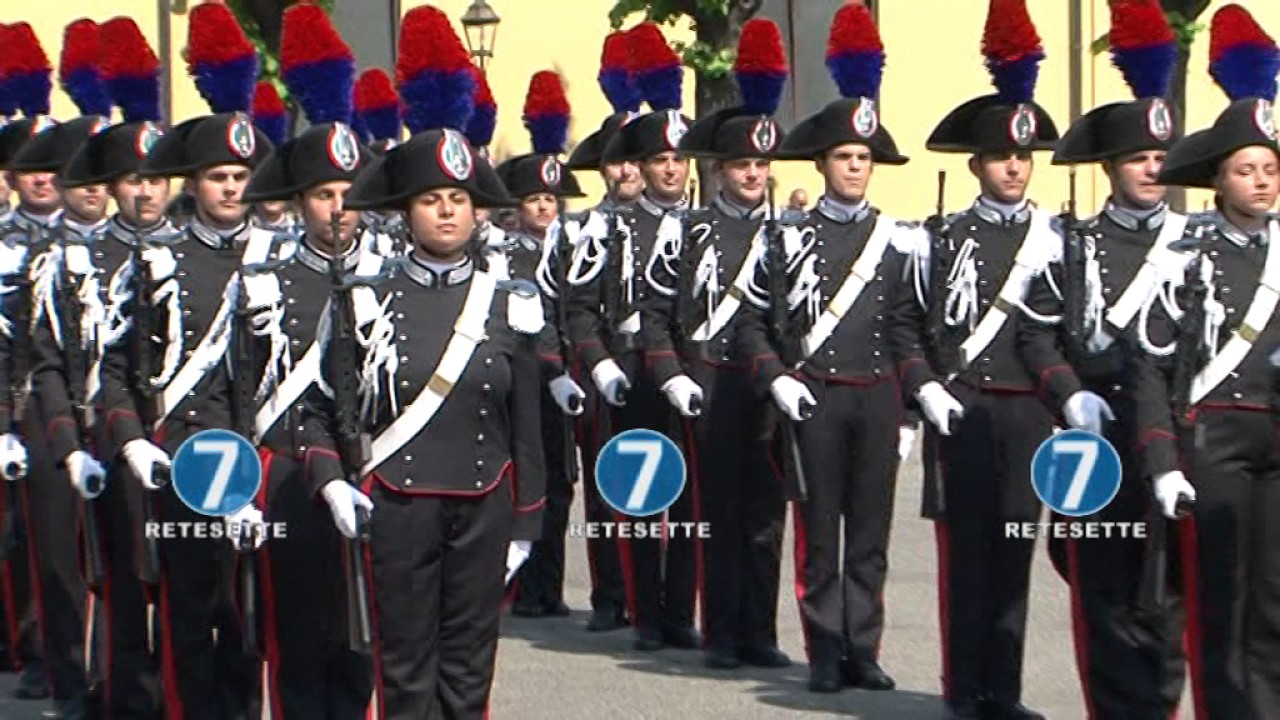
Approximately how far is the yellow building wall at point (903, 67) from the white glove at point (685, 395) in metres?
18.6

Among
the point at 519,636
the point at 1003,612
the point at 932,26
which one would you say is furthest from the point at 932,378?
the point at 932,26

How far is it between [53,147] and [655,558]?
2.70 metres

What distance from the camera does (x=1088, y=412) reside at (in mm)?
9117

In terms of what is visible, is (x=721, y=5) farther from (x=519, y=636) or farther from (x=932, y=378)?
(x=932, y=378)

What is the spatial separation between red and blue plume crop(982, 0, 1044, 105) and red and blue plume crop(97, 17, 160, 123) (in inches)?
106

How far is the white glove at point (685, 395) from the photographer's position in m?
11.3

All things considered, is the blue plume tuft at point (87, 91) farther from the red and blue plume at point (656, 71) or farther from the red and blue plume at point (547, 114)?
the red and blue plume at point (547, 114)

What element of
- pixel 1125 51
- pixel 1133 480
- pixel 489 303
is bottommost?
pixel 1133 480

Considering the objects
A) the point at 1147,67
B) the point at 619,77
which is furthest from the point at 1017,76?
the point at 619,77

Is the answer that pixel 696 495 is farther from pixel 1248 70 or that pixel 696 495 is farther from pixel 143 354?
pixel 1248 70

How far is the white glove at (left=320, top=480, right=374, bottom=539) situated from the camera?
26.5 feet

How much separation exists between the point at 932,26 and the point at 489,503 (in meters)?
22.9

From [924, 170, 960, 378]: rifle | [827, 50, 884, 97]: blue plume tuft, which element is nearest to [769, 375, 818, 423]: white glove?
[924, 170, 960, 378]: rifle

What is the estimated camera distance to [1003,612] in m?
10.1
